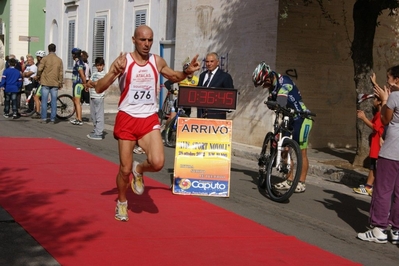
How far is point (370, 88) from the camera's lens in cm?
1361

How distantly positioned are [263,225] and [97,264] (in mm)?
2655

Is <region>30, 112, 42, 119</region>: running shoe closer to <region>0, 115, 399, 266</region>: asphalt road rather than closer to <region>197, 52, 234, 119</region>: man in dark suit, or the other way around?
<region>0, 115, 399, 266</region>: asphalt road

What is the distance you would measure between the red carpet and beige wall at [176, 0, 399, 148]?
644cm

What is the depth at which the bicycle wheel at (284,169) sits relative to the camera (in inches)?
375

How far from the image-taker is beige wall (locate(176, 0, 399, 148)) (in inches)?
635

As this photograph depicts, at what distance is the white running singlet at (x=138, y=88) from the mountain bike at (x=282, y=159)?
8.50 feet

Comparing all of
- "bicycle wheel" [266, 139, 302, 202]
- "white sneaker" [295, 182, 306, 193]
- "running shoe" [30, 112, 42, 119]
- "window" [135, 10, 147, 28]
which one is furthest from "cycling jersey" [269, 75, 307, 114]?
"window" [135, 10, 147, 28]

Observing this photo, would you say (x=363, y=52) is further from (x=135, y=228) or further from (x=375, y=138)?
(x=135, y=228)

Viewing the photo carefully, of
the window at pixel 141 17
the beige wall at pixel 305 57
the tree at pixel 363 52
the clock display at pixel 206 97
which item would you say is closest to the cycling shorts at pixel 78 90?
the beige wall at pixel 305 57

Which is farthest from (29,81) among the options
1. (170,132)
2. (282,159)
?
(282,159)

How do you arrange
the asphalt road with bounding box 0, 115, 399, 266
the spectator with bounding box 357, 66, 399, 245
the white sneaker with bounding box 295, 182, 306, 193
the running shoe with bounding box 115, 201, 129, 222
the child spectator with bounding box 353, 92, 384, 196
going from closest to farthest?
the asphalt road with bounding box 0, 115, 399, 266 → the spectator with bounding box 357, 66, 399, 245 → the running shoe with bounding box 115, 201, 129, 222 → the child spectator with bounding box 353, 92, 384, 196 → the white sneaker with bounding box 295, 182, 306, 193

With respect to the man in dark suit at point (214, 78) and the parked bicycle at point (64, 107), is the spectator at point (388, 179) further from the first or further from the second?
the parked bicycle at point (64, 107)

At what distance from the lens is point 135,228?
7484 millimetres

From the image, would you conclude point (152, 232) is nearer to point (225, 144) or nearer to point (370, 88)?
point (225, 144)
